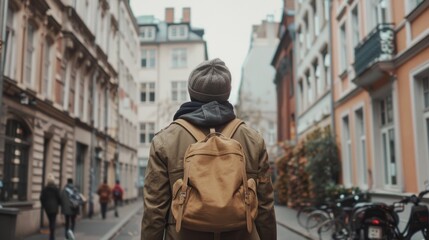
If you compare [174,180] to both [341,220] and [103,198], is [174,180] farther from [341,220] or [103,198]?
[103,198]

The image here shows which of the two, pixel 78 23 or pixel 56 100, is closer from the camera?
pixel 56 100

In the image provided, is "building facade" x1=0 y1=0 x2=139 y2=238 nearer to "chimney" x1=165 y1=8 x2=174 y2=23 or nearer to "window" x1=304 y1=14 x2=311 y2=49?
"window" x1=304 y1=14 x2=311 y2=49

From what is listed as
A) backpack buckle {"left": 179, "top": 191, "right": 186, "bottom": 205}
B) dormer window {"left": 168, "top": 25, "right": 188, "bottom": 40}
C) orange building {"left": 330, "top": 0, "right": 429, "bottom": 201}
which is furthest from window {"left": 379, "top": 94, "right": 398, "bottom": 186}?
dormer window {"left": 168, "top": 25, "right": 188, "bottom": 40}

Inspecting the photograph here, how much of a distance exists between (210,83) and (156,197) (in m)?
0.70

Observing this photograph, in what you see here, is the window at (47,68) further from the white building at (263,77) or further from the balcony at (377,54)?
the white building at (263,77)

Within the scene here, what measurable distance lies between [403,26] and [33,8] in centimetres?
1066

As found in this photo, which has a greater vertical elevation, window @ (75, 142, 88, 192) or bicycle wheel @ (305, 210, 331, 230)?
window @ (75, 142, 88, 192)

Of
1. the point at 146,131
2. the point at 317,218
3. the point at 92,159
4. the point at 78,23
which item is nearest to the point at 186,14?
the point at 146,131

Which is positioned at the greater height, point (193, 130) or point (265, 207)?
point (193, 130)

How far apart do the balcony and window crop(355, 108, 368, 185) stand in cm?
295

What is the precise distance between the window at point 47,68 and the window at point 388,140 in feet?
35.5

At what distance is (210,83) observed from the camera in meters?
2.90

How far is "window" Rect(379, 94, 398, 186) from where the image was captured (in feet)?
48.3

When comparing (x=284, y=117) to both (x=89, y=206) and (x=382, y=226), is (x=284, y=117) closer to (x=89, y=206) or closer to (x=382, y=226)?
(x=89, y=206)
